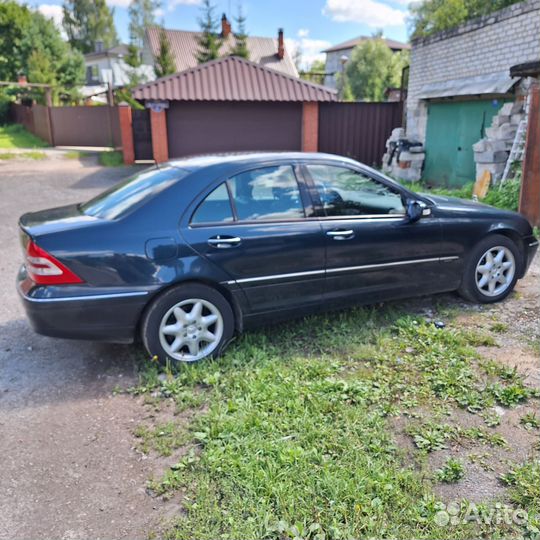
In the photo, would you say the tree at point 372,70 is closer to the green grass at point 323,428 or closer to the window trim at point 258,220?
the window trim at point 258,220

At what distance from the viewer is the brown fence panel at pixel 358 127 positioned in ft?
54.0

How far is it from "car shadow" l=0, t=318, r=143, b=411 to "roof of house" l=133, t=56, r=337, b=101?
12.9 m

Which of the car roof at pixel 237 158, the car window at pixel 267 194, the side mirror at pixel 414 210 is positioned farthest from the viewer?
the side mirror at pixel 414 210

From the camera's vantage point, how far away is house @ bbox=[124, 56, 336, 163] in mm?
16266

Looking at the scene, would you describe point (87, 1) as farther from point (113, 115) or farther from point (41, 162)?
point (41, 162)

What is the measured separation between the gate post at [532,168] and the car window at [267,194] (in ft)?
16.2

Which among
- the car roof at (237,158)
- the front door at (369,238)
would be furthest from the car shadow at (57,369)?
the front door at (369,238)

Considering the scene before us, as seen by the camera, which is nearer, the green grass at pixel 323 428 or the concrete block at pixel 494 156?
the green grass at pixel 323 428

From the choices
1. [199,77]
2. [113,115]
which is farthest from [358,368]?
[113,115]

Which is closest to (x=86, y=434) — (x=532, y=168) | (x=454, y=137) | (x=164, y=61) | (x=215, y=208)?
(x=215, y=208)

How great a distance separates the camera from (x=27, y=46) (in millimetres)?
36062

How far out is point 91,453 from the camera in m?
2.94

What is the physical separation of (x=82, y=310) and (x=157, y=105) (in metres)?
14.0

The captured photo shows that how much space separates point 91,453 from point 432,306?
11.0 ft
